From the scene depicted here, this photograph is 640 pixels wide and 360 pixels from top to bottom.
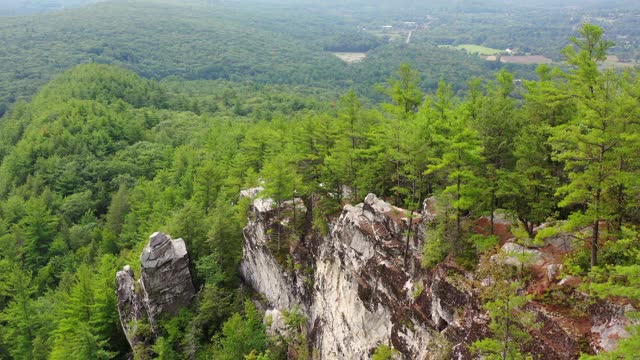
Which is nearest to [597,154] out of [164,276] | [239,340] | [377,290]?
[377,290]

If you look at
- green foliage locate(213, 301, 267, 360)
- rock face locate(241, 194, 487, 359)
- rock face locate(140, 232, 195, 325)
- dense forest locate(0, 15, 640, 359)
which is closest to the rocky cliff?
rock face locate(241, 194, 487, 359)

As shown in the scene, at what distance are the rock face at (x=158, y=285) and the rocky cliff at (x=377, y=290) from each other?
20.2ft

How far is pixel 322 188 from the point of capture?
37.6m

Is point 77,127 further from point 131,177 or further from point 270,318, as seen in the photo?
point 270,318

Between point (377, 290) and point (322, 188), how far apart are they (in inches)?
431

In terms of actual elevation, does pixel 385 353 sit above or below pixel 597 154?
below

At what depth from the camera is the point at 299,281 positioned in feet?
128

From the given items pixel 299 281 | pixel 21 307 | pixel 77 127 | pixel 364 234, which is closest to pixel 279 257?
pixel 299 281

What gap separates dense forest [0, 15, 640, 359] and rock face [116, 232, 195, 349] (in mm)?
1533

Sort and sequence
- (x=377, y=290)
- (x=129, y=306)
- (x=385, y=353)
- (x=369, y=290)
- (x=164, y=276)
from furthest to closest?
(x=129, y=306) → (x=164, y=276) → (x=369, y=290) → (x=377, y=290) → (x=385, y=353)

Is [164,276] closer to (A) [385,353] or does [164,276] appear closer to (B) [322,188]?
(B) [322,188]

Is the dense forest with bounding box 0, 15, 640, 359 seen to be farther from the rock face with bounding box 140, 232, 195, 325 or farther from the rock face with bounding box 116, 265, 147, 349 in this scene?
the rock face with bounding box 116, 265, 147, 349

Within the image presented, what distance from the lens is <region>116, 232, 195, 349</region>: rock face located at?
140 feet

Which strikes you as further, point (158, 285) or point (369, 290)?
point (158, 285)
